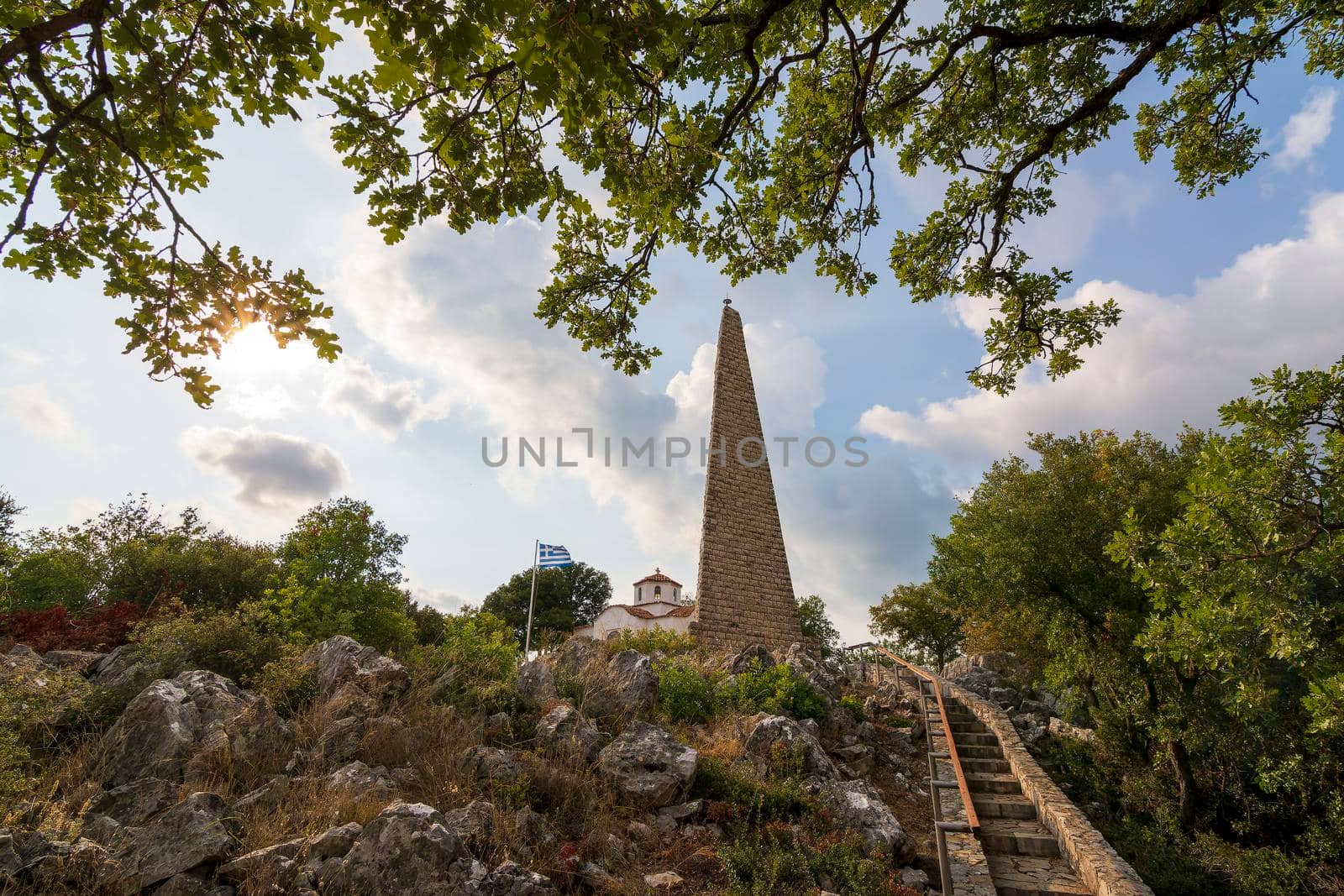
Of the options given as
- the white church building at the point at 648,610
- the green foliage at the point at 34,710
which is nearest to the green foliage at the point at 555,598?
the white church building at the point at 648,610

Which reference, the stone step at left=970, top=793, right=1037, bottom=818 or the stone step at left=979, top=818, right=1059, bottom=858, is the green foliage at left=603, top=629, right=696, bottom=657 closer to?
Result: the stone step at left=970, top=793, right=1037, bottom=818

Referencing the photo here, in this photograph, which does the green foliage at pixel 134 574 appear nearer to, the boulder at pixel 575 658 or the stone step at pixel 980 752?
the boulder at pixel 575 658

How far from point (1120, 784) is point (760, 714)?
7923 mm

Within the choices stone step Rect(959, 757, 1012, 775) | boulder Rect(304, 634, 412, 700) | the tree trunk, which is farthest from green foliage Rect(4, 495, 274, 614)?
the tree trunk

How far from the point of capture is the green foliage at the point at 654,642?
12438 millimetres

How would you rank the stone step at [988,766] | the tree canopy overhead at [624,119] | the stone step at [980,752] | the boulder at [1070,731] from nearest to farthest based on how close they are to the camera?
the tree canopy overhead at [624,119]
the stone step at [988,766]
the stone step at [980,752]
the boulder at [1070,731]

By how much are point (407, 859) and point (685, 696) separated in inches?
203

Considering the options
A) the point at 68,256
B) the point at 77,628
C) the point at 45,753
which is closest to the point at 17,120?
the point at 68,256

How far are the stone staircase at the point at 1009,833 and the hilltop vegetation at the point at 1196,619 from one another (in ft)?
7.41

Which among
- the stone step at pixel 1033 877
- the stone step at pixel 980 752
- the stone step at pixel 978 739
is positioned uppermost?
the stone step at pixel 978 739

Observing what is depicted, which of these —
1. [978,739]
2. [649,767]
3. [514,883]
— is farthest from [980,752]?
[514,883]

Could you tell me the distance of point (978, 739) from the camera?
10.1 m

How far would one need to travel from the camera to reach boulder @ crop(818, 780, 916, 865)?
5879 millimetres

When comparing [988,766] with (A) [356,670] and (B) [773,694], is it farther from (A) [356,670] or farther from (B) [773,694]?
(A) [356,670]
